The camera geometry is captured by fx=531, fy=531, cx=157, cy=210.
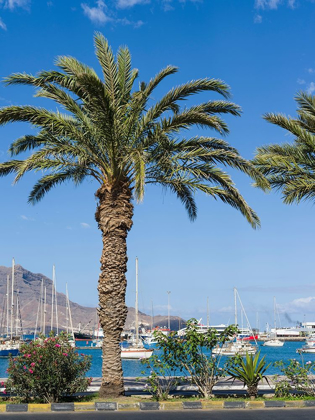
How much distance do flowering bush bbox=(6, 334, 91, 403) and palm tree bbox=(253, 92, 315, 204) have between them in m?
9.24

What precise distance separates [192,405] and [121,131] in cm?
819

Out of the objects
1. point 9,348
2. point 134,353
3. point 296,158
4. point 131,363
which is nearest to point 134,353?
point 134,353

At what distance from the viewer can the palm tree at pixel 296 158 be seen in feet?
59.3

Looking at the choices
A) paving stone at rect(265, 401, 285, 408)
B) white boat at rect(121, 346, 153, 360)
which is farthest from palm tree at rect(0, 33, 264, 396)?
white boat at rect(121, 346, 153, 360)

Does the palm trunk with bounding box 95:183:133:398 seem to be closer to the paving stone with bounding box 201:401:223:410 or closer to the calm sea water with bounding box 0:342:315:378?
the paving stone with bounding box 201:401:223:410

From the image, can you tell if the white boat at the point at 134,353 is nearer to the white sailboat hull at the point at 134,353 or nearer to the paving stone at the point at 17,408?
the white sailboat hull at the point at 134,353

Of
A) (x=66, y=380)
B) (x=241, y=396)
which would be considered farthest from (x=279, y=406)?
(x=66, y=380)

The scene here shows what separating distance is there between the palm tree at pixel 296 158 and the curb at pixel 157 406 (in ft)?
23.4

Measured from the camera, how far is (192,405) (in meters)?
14.5

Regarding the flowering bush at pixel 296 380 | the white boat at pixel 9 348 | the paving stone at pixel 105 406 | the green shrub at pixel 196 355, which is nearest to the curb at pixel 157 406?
the paving stone at pixel 105 406

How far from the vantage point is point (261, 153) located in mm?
19781

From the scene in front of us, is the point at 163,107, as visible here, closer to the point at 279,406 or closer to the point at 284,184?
the point at 284,184

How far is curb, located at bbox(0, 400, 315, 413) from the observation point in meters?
14.0

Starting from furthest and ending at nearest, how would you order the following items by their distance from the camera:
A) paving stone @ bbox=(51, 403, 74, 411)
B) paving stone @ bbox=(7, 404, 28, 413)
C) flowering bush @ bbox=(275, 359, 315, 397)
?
flowering bush @ bbox=(275, 359, 315, 397), paving stone @ bbox=(51, 403, 74, 411), paving stone @ bbox=(7, 404, 28, 413)
